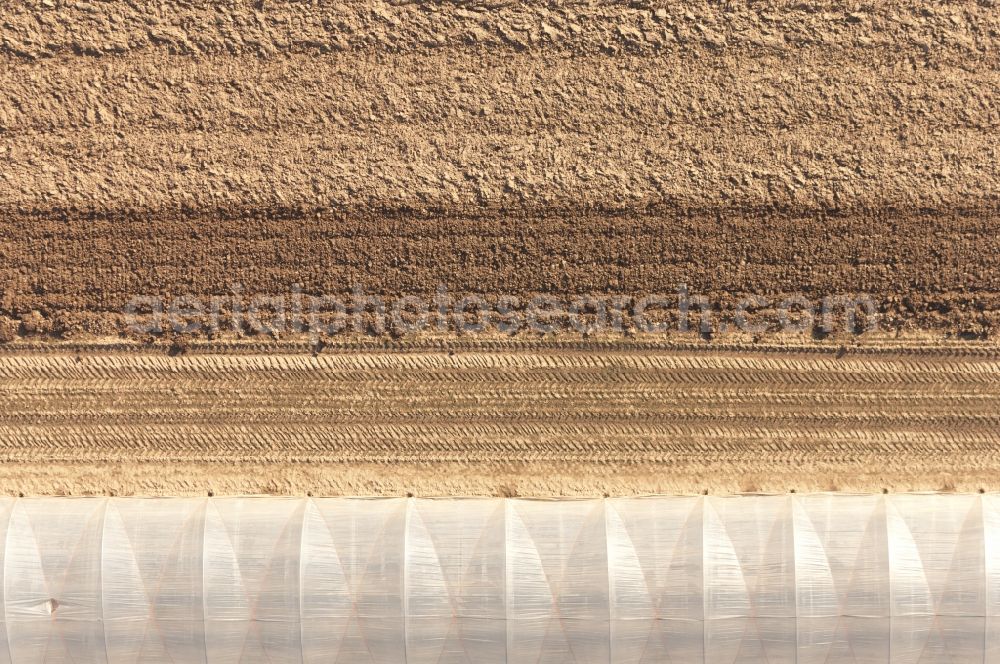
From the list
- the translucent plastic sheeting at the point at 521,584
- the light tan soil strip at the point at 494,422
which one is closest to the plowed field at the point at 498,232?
the light tan soil strip at the point at 494,422

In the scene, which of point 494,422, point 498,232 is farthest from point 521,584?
point 498,232

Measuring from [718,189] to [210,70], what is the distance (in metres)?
5.97

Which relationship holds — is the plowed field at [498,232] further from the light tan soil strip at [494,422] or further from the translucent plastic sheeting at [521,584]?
the translucent plastic sheeting at [521,584]

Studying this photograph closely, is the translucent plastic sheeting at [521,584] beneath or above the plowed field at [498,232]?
beneath

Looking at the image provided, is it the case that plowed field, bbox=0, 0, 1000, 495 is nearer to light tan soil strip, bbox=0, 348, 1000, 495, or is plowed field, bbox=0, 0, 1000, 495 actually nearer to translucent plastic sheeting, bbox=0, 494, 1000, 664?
light tan soil strip, bbox=0, 348, 1000, 495

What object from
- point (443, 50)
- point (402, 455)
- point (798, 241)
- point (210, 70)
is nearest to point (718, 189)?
point (798, 241)

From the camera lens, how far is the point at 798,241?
700 cm

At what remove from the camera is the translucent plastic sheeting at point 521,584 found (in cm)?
650

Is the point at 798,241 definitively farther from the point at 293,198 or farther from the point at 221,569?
the point at 221,569

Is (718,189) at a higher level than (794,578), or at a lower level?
higher

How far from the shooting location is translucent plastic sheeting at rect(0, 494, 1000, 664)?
650 centimetres

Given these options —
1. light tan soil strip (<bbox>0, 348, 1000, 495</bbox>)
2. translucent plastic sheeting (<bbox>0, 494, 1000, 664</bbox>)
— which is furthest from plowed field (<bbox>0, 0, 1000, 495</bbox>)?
translucent plastic sheeting (<bbox>0, 494, 1000, 664</bbox>)

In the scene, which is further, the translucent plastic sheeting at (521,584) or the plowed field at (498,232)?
the plowed field at (498,232)

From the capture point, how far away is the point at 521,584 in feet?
21.4
